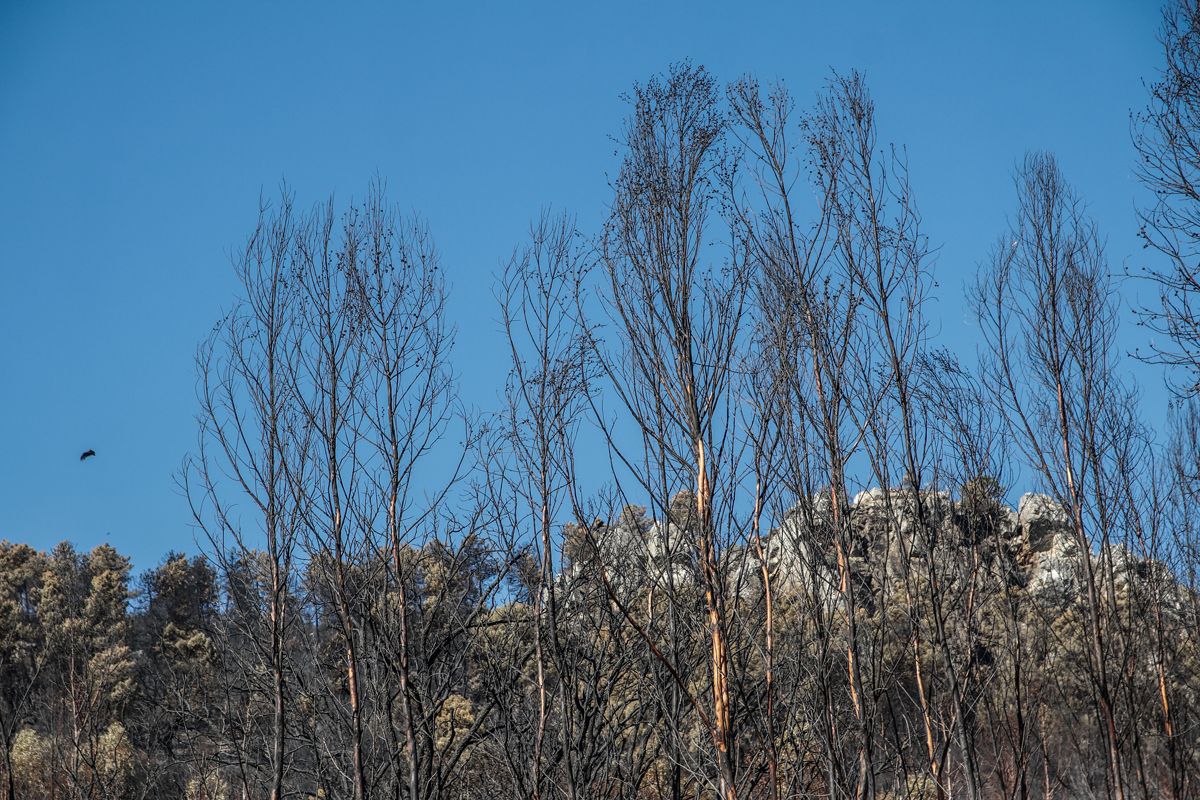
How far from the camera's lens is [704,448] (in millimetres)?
6316

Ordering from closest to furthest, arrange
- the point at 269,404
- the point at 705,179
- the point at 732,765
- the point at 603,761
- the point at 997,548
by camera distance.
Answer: the point at 732,765
the point at 705,179
the point at 269,404
the point at 603,761
the point at 997,548

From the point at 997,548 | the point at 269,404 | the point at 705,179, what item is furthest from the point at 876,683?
the point at 269,404

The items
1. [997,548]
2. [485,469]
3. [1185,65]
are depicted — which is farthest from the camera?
[997,548]

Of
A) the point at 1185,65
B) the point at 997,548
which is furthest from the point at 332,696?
the point at 1185,65

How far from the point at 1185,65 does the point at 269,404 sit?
7.82 m

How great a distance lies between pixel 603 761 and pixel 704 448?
19.5 feet

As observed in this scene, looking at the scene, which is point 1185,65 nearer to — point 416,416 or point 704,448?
point 704,448

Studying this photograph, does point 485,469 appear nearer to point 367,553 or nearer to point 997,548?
point 367,553

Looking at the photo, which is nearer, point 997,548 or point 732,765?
point 732,765

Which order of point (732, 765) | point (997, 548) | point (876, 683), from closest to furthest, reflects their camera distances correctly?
1. point (732, 765)
2. point (876, 683)
3. point (997, 548)

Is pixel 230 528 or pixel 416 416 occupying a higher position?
pixel 416 416

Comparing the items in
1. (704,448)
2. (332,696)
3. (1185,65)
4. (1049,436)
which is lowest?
(332,696)

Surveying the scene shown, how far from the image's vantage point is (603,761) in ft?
36.8

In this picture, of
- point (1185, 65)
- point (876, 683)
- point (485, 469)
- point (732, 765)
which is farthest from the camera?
point (485, 469)
